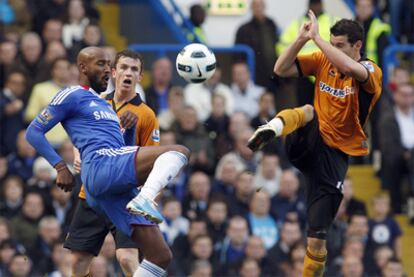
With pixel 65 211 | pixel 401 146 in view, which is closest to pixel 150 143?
pixel 65 211

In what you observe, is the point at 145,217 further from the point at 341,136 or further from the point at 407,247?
the point at 407,247

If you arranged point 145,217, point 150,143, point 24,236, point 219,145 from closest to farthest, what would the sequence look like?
point 145,217 → point 150,143 → point 24,236 → point 219,145

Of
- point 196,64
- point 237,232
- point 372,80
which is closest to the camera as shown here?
point 372,80

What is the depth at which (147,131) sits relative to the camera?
48.4ft

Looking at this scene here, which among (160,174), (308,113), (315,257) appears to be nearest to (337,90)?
(308,113)

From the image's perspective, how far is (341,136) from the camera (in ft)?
48.9

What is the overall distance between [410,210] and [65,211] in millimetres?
5140

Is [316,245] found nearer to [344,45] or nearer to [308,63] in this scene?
[308,63]

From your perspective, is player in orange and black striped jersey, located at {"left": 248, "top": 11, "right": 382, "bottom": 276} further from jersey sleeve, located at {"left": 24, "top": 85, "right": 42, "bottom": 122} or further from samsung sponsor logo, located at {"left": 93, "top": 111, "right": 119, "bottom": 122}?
jersey sleeve, located at {"left": 24, "top": 85, "right": 42, "bottom": 122}

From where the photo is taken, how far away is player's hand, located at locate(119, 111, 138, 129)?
1447 cm

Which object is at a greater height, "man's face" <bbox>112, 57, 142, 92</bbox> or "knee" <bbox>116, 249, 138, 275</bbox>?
"man's face" <bbox>112, 57, 142, 92</bbox>

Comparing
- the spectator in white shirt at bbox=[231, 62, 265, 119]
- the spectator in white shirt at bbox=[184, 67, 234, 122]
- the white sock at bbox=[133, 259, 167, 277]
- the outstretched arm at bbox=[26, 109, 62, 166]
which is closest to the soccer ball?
the outstretched arm at bbox=[26, 109, 62, 166]

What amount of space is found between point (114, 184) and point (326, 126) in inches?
98.3

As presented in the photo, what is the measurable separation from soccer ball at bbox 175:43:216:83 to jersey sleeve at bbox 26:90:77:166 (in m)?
1.71
